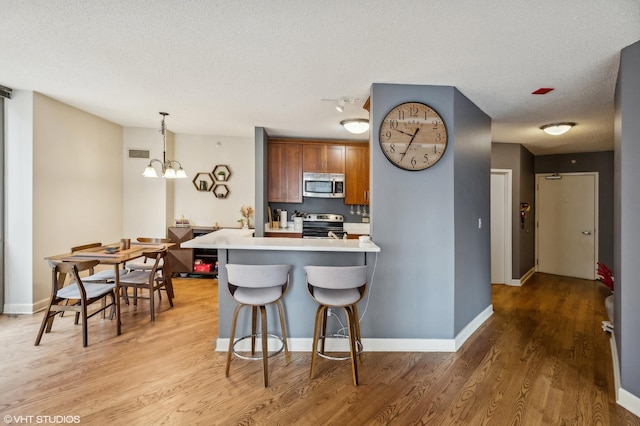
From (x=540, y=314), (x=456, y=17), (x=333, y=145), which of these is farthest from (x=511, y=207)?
(x=456, y=17)

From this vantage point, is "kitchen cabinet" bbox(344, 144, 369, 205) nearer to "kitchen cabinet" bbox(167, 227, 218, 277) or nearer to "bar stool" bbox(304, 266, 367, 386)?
"kitchen cabinet" bbox(167, 227, 218, 277)

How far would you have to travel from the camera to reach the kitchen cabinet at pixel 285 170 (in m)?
5.06

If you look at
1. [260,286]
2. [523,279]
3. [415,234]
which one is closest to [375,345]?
[415,234]

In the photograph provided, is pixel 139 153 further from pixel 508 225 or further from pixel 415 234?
pixel 508 225

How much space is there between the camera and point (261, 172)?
4645 millimetres

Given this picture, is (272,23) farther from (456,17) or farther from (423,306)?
(423,306)

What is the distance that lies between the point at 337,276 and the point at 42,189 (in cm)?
371

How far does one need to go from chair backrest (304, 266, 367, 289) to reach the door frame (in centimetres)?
398

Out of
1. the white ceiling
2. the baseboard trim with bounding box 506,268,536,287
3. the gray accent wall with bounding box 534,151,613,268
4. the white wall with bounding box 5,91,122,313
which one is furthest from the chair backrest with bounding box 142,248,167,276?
the gray accent wall with bounding box 534,151,613,268

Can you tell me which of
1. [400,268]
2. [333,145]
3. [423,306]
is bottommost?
[423,306]

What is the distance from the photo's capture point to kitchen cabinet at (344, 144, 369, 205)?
517 centimetres

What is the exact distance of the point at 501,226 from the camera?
5.12 metres

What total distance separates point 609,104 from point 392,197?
2.76 metres

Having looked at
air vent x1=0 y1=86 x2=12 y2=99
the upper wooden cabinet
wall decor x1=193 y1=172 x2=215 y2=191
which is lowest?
wall decor x1=193 y1=172 x2=215 y2=191
